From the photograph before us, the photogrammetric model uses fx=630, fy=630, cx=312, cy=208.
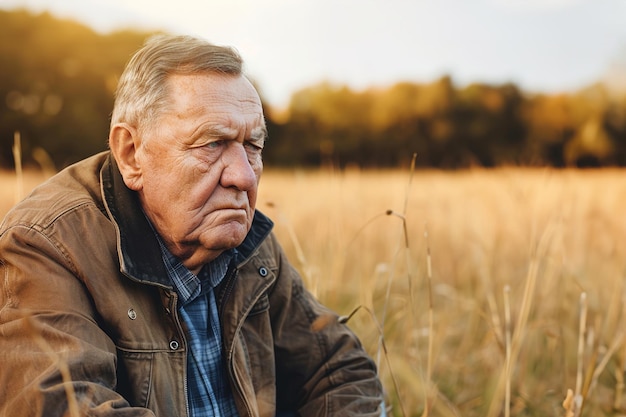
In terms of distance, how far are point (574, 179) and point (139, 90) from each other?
3768 millimetres

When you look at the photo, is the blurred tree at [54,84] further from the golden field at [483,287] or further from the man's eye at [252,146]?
the man's eye at [252,146]

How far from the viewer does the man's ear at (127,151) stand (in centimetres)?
160

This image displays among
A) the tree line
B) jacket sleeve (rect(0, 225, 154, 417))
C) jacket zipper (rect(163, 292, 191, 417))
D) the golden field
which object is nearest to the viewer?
jacket sleeve (rect(0, 225, 154, 417))

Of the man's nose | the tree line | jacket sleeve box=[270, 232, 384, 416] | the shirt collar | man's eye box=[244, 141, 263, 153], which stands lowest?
the tree line

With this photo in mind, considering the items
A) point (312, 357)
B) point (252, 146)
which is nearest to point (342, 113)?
point (312, 357)

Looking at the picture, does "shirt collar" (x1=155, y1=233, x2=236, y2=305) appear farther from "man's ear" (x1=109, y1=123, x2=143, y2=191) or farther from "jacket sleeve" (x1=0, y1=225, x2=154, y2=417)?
"jacket sleeve" (x1=0, y1=225, x2=154, y2=417)

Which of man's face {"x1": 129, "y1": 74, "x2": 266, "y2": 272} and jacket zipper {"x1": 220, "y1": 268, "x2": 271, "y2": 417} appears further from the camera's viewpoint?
jacket zipper {"x1": 220, "y1": 268, "x2": 271, "y2": 417}

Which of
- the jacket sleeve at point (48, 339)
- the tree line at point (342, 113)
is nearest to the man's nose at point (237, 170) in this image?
the jacket sleeve at point (48, 339)

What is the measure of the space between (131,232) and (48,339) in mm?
366

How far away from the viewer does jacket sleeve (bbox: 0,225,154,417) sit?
1219 millimetres

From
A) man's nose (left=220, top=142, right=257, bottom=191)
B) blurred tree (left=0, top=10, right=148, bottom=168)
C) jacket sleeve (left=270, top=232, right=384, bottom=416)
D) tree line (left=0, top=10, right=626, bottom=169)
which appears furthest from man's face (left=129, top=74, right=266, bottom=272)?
blurred tree (left=0, top=10, right=148, bottom=168)

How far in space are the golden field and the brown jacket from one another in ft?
0.59

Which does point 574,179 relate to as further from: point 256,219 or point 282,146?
point 282,146

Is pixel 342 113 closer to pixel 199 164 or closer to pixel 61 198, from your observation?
pixel 199 164
